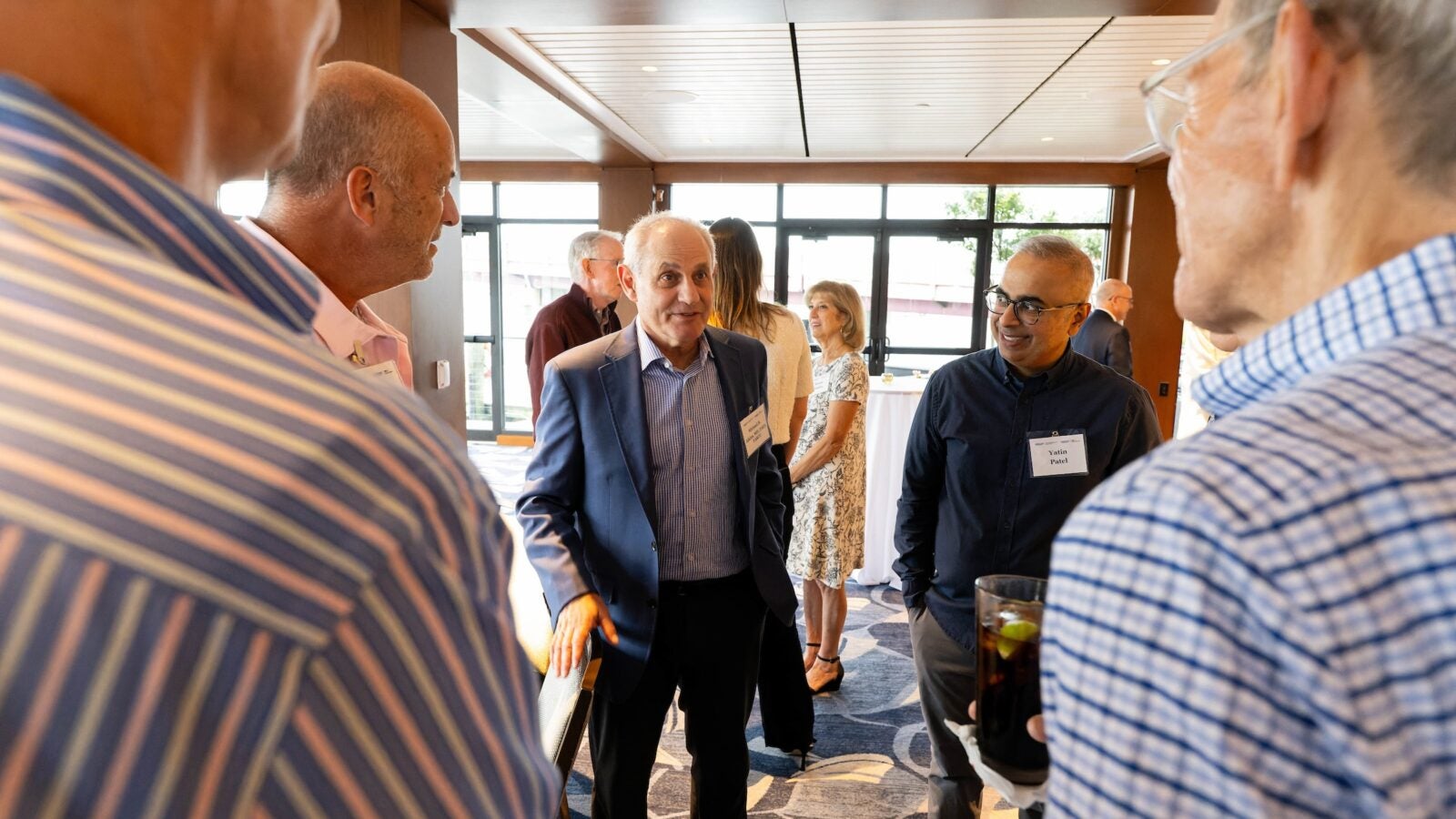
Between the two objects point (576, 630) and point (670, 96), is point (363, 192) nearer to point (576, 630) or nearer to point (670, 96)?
point (576, 630)

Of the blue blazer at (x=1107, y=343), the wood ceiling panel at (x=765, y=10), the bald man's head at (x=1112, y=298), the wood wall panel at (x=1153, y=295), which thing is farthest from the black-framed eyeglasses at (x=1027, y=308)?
the wood wall panel at (x=1153, y=295)

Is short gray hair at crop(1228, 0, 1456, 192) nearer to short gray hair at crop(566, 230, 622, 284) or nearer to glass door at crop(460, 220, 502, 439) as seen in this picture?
short gray hair at crop(566, 230, 622, 284)

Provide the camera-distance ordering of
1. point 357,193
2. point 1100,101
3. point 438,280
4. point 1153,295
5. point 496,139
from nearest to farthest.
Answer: point 357,193 → point 438,280 → point 1100,101 → point 496,139 → point 1153,295

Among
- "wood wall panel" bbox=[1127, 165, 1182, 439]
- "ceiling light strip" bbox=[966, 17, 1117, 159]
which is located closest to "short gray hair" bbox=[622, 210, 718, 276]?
"ceiling light strip" bbox=[966, 17, 1117, 159]

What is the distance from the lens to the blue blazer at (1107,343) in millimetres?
5395

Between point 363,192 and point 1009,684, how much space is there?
1.36 metres

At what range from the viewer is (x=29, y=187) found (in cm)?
33

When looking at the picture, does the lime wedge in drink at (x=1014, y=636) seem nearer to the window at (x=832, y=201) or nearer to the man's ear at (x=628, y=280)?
the man's ear at (x=628, y=280)

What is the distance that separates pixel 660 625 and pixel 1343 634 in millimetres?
1719

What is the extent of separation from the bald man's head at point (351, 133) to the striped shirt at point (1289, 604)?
56.4 inches

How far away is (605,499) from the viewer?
6.31 ft

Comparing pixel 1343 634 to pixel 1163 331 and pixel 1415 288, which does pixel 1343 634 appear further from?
pixel 1163 331

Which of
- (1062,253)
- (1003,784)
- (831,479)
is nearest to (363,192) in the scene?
(1003,784)

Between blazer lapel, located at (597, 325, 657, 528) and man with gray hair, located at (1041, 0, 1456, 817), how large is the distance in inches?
56.7
